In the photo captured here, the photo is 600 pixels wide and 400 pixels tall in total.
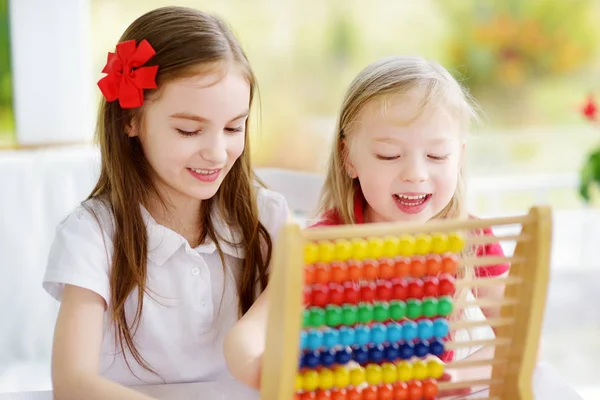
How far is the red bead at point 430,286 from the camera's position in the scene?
1.02m

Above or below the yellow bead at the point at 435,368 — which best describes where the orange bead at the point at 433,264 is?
above

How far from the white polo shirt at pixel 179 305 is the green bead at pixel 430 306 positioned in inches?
20.6

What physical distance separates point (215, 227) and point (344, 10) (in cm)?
297

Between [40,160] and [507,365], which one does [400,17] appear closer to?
[40,160]

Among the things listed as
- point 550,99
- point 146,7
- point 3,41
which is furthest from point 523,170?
point 3,41

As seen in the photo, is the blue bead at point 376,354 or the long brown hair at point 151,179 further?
the long brown hair at point 151,179

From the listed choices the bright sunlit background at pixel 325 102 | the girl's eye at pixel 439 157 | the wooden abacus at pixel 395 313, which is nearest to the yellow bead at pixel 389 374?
the wooden abacus at pixel 395 313

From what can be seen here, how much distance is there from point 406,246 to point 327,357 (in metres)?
0.18

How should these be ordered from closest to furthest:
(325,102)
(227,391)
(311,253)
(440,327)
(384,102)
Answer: (311,253) → (440,327) → (227,391) → (384,102) → (325,102)

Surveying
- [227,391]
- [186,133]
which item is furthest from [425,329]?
[186,133]

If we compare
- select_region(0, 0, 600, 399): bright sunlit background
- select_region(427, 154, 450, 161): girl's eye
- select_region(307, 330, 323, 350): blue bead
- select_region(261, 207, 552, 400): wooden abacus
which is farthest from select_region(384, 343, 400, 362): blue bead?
select_region(0, 0, 600, 399): bright sunlit background

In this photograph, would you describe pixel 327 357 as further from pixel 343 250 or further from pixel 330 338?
pixel 343 250

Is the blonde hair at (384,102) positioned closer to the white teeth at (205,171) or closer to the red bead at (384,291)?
the white teeth at (205,171)

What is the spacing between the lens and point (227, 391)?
1246 mm
